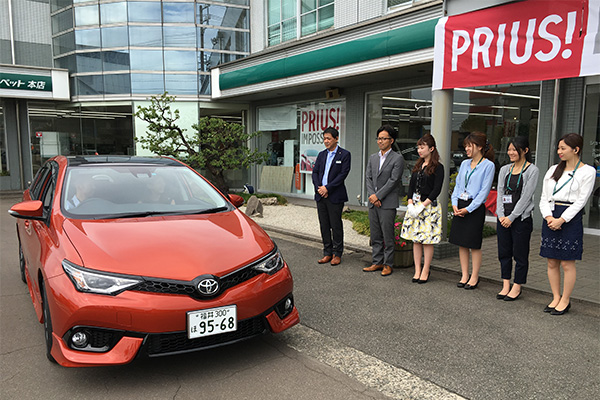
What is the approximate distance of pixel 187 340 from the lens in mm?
2992

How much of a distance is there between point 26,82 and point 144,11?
5374 mm

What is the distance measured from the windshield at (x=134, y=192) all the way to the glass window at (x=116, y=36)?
14500 mm

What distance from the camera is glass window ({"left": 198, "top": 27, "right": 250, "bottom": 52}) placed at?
16938mm

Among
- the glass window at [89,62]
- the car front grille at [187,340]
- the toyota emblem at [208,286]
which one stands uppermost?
the glass window at [89,62]

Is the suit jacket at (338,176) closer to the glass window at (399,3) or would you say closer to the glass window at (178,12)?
the glass window at (399,3)

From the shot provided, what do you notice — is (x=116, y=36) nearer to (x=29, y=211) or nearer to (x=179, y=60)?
(x=179, y=60)

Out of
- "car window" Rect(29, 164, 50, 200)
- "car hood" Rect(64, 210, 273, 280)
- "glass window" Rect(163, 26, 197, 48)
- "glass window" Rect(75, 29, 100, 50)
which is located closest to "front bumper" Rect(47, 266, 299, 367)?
"car hood" Rect(64, 210, 273, 280)

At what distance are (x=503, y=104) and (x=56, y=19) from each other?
1762cm

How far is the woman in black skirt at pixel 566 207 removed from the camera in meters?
4.24

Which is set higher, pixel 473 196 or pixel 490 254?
pixel 473 196

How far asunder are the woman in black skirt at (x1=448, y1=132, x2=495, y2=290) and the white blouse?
794 millimetres

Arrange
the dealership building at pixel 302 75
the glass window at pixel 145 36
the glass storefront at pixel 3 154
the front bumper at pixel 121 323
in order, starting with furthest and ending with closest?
the glass storefront at pixel 3 154
the glass window at pixel 145 36
the dealership building at pixel 302 75
the front bumper at pixel 121 323

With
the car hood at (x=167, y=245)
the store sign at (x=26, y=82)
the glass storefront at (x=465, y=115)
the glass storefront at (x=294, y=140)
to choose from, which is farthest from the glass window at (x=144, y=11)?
the car hood at (x=167, y=245)

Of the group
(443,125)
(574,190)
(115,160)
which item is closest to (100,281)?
(115,160)
